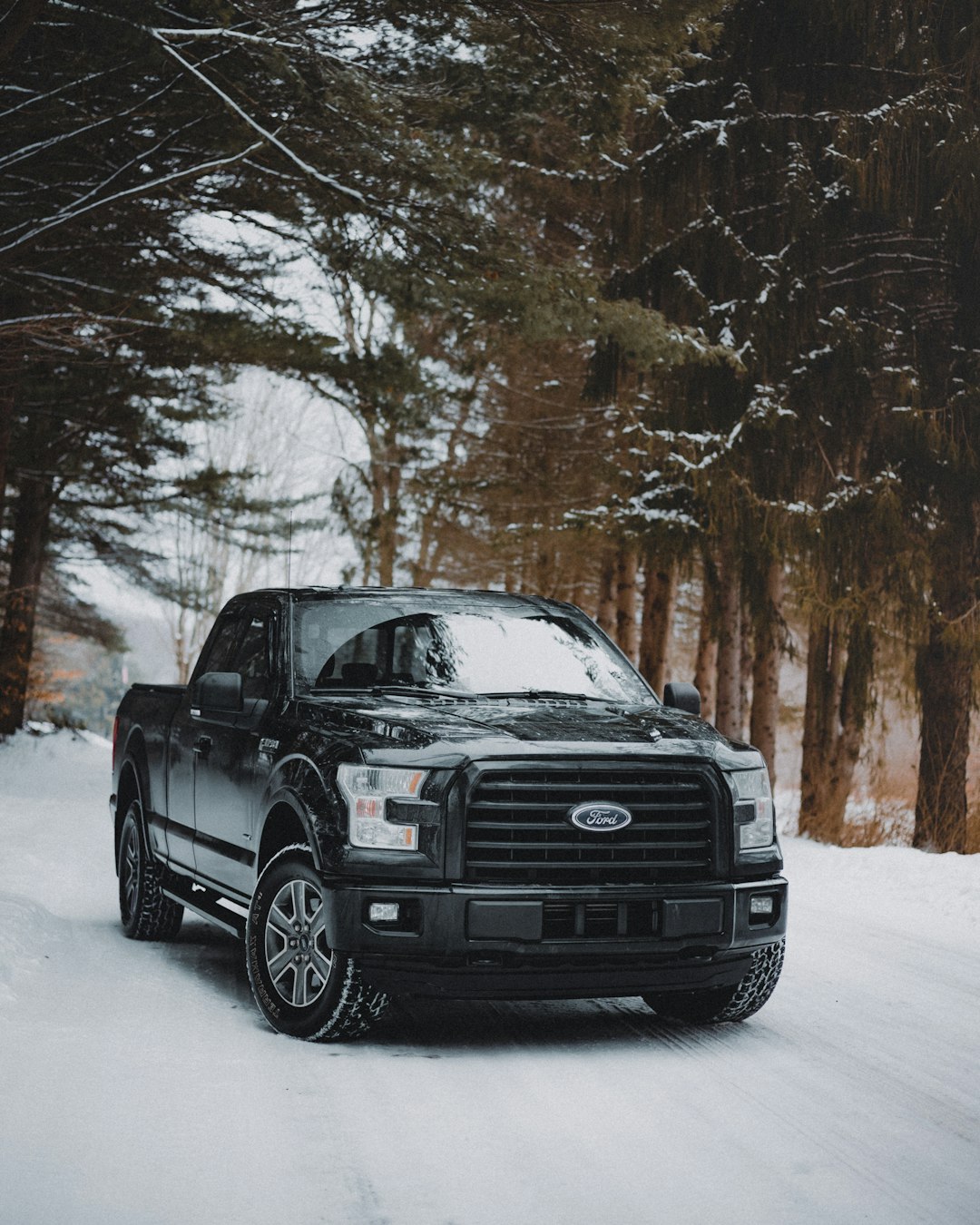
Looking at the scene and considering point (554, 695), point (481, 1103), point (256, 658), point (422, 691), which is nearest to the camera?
point (481, 1103)

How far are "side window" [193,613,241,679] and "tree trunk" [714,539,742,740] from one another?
12028mm

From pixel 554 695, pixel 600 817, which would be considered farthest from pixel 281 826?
pixel 600 817

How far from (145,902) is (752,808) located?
4.08 meters

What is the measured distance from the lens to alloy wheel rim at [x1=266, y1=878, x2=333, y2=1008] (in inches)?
240

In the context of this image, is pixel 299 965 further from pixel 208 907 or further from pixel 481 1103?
pixel 208 907

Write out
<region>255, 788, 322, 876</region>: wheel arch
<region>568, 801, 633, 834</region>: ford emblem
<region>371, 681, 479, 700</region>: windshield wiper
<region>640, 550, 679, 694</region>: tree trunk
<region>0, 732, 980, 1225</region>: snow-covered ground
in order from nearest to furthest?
1. <region>0, 732, 980, 1225</region>: snow-covered ground
2. <region>568, 801, 633, 834</region>: ford emblem
3. <region>255, 788, 322, 876</region>: wheel arch
4. <region>371, 681, 479, 700</region>: windshield wiper
5. <region>640, 550, 679, 694</region>: tree trunk

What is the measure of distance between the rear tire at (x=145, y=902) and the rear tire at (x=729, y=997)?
10.7ft

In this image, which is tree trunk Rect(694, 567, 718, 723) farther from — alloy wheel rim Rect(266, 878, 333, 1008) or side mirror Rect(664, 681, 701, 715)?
alloy wheel rim Rect(266, 878, 333, 1008)

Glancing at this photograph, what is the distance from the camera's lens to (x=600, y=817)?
598 cm

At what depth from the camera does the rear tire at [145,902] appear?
8836mm

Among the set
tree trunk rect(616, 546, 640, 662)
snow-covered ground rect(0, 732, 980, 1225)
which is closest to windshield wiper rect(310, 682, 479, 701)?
snow-covered ground rect(0, 732, 980, 1225)

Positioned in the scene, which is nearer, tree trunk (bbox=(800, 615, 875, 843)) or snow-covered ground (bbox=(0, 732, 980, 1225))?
snow-covered ground (bbox=(0, 732, 980, 1225))

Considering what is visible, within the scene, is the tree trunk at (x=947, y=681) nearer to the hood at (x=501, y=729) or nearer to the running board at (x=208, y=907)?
the running board at (x=208, y=907)

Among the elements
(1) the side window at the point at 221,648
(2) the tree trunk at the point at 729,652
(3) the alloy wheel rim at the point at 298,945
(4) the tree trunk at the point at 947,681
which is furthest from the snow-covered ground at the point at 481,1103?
(2) the tree trunk at the point at 729,652
